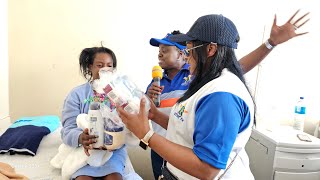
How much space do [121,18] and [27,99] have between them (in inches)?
40.6

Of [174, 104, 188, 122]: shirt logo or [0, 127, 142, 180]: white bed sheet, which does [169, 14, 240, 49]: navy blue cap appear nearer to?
[174, 104, 188, 122]: shirt logo

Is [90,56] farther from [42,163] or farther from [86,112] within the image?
[42,163]

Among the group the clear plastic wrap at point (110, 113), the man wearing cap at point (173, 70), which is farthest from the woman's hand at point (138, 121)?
the man wearing cap at point (173, 70)

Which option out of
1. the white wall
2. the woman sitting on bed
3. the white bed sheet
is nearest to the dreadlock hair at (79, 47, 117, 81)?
the woman sitting on bed

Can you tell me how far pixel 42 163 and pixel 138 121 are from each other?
0.98m

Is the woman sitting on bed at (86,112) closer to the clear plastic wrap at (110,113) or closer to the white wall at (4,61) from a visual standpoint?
the clear plastic wrap at (110,113)

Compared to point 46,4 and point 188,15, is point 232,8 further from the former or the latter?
point 46,4

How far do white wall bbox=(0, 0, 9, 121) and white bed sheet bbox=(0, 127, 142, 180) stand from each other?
0.57 m

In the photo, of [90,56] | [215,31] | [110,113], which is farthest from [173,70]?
[215,31]

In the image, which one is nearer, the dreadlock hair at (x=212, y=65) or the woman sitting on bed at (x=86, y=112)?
the dreadlock hair at (x=212, y=65)

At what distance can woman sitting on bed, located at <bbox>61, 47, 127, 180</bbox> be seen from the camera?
125cm

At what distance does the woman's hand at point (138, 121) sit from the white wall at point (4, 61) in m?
1.58

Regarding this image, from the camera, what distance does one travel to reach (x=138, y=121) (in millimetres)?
843

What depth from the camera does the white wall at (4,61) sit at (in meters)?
1.96
